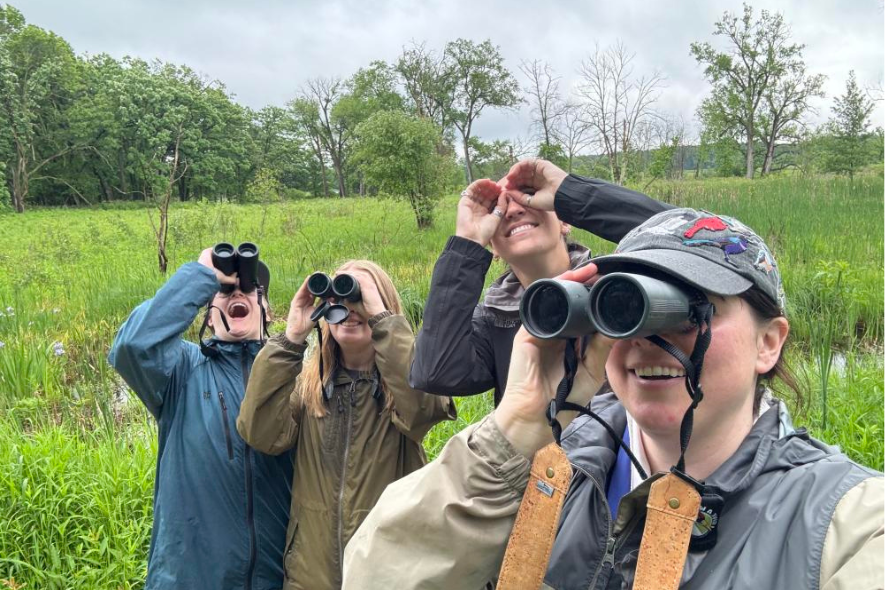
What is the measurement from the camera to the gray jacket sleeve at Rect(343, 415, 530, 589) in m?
0.85

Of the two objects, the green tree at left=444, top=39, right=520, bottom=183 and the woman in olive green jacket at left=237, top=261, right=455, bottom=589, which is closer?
the woman in olive green jacket at left=237, top=261, right=455, bottom=589

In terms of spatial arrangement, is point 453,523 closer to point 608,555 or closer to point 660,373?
point 608,555

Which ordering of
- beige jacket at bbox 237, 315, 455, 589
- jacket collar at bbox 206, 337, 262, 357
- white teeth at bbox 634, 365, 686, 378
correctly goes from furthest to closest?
1. jacket collar at bbox 206, 337, 262, 357
2. beige jacket at bbox 237, 315, 455, 589
3. white teeth at bbox 634, 365, 686, 378

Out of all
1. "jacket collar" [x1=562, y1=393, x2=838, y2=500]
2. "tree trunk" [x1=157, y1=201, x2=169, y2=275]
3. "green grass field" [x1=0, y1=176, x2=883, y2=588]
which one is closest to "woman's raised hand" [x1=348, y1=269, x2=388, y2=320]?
"jacket collar" [x1=562, y1=393, x2=838, y2=500]

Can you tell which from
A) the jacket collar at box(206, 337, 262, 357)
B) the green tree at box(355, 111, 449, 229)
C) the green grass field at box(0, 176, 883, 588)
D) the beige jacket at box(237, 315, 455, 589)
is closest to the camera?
the beige jacket at box(237, 315, 455, 589)

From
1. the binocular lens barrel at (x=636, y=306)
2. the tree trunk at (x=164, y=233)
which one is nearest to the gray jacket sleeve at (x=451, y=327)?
the binocular lens barrel at (x=636, y=306)

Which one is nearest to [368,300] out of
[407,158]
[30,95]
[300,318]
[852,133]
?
[300,318]

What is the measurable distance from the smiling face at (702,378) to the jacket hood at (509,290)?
80cm

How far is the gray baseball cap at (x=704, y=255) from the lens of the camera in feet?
2.73

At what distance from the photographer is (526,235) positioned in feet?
5.55

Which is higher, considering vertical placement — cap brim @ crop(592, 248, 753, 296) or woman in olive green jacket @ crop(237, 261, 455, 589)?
cap brim @ crop(592, 248, 753, 296)

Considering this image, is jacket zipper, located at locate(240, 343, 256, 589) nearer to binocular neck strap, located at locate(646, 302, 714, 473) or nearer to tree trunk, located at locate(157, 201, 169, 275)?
binocular neck strap, located at locate(646, 302, 714, 473)

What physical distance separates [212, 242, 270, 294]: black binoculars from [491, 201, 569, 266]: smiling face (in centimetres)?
83

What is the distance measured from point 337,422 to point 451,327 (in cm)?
49
